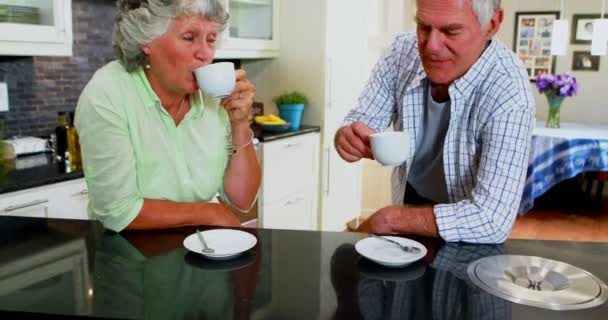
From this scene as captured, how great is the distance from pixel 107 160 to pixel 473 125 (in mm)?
954

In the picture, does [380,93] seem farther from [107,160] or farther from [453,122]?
[107,160]

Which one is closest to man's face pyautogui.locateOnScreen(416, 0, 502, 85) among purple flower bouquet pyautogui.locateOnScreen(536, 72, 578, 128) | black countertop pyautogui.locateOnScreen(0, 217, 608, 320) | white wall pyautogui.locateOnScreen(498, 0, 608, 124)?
black countertop pyautogui.locateOnScreen(0, 217, 608, 320)

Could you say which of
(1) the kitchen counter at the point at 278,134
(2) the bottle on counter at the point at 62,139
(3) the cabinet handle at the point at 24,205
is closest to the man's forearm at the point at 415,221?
(3) the cabinet handle at the point at 24,205

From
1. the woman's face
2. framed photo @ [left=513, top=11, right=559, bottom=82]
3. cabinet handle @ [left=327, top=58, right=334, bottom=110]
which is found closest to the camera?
the woman's face

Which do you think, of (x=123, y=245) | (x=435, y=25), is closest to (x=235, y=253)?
(x=123, y=245)

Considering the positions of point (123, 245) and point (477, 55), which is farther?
point (477, 55)

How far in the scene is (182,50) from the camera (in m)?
1.45

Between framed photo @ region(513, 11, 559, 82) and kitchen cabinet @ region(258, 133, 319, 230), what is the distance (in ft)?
10.7

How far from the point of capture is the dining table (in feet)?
Answer: 14.8

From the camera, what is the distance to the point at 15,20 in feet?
7.75

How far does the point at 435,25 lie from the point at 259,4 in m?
2.56

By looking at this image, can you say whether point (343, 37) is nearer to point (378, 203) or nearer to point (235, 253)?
point (378, 203)

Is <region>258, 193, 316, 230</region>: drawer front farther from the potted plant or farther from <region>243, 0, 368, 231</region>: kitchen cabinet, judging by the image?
the potted plant

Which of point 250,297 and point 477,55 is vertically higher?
point 477,55
